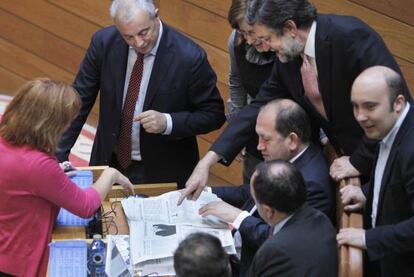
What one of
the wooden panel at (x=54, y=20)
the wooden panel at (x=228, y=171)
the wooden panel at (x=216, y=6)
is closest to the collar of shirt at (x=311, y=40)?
the wooden panel at (x=216, y=6)

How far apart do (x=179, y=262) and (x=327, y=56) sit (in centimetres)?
116

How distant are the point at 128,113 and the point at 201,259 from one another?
1.55 m

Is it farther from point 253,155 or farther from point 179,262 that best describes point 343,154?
point 179,262

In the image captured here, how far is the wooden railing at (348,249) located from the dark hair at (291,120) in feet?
0.71

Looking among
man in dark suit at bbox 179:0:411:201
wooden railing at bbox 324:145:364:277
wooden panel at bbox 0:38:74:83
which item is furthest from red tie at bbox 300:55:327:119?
wooden panel at bbox 0:38:74:83

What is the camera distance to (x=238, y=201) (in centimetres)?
347

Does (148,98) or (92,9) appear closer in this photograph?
(148,98)

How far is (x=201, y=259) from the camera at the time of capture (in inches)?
90.2

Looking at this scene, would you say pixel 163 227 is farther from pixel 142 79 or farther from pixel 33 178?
pixel 142 79

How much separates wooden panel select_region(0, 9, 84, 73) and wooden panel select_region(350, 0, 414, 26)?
229 centimetres

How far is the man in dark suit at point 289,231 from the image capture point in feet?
8.38

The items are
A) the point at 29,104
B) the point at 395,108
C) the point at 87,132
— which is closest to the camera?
the point at 395,108

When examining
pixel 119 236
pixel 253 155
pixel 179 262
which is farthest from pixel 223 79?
pixel 179 262

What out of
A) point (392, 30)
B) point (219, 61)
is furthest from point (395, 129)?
point (219, 61)
